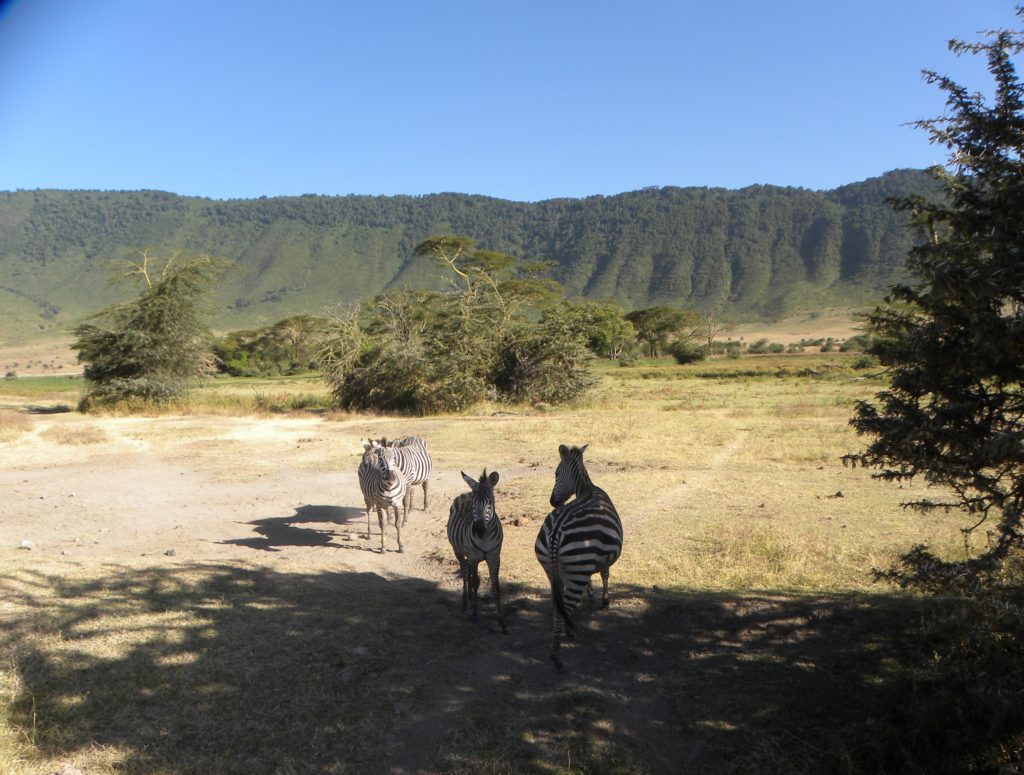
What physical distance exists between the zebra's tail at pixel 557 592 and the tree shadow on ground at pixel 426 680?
1.06ft

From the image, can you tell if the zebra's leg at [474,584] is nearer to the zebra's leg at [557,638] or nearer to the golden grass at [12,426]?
the zebra's leg at [557,638]

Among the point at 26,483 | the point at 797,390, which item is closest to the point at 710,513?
the point at 26,483

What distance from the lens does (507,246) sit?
18350 centimetres

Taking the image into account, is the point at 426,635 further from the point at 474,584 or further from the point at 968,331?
the point at 968,331

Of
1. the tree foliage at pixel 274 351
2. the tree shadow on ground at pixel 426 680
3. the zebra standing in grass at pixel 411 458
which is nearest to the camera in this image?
the tree shadow on ground at pixel 426 680

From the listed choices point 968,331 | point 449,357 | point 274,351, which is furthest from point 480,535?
point 274,351

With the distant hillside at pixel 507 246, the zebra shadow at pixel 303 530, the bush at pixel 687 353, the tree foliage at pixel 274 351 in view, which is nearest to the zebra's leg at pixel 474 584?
the zebra shadow at pixel 303 530

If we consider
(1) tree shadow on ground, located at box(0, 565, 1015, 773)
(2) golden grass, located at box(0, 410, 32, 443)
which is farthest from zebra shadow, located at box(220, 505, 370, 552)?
(2) golden grass, located at box(0, 410, 32, 443)

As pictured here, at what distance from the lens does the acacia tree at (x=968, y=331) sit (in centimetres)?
420

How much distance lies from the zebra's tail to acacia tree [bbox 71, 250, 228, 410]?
27549 mm

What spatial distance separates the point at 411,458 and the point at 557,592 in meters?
5.69

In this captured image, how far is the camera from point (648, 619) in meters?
7.02

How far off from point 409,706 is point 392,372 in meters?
24.8

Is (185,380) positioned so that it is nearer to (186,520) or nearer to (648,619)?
(186,520)
